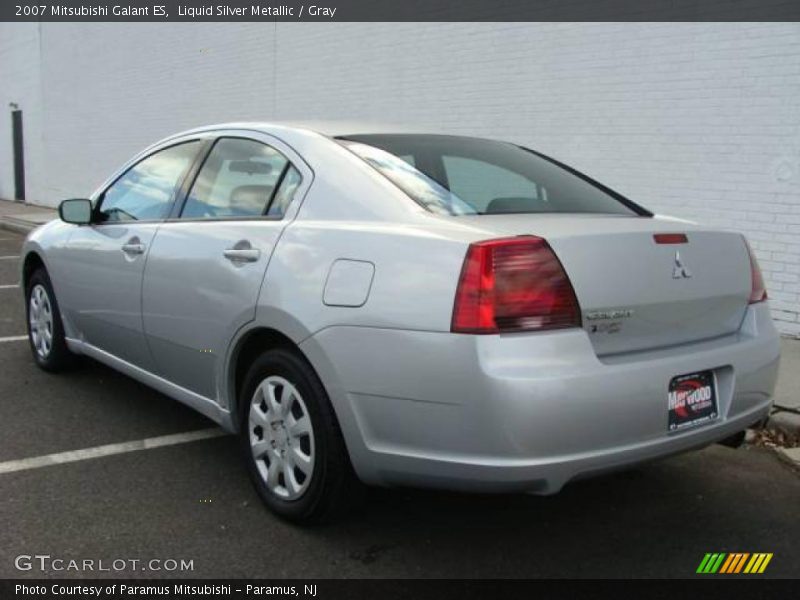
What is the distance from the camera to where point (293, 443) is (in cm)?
306

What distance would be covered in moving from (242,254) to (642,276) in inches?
61.6

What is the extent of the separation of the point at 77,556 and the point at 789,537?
277cm

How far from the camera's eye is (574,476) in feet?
8.27

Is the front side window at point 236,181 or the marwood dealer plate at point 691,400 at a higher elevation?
the front side window at point 236,181

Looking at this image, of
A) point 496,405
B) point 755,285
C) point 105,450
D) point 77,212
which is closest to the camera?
point 496,405

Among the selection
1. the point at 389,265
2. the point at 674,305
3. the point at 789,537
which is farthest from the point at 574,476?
the point at 789,537

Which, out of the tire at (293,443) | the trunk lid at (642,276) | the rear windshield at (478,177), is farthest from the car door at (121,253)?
the trunk lid at (642,276)

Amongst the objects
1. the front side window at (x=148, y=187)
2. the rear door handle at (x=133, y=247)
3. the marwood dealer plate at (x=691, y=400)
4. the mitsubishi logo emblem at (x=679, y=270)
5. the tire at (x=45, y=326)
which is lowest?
the tire at (x=45, y=326)

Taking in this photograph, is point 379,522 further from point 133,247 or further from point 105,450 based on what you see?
point 133,247

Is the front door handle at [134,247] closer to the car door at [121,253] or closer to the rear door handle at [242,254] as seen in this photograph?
the car door at [121,253]

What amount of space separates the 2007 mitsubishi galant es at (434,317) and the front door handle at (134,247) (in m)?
0.03

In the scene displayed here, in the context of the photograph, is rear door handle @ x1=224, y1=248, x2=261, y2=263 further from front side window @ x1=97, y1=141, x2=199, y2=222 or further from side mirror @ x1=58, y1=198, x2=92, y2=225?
side mirror @ x1=58, y1=198, x2=92, y2=225

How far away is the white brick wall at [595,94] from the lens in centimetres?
631

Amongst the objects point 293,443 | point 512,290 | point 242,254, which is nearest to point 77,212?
point 242,254
